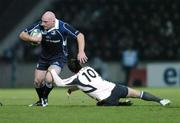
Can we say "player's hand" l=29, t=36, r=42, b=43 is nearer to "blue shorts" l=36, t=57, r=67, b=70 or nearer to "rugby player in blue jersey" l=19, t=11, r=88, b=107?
"rugby player in blue jersey" l=19, t=11, r=88, b=107

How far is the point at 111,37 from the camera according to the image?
1401 inches

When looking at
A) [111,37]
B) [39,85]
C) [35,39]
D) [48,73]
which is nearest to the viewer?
[35,39]

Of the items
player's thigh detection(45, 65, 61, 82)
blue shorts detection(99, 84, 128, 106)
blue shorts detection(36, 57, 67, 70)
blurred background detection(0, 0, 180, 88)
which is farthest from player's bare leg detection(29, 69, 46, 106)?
blurred background detection(0, 0, 180, 88)

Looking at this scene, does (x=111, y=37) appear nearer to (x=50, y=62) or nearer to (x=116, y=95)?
(x=50, y=62)

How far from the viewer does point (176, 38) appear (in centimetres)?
3494

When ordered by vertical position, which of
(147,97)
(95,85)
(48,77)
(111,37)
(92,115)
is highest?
(111,37)

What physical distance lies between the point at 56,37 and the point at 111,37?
69.6 ft

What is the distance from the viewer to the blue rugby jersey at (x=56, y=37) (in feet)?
47.2

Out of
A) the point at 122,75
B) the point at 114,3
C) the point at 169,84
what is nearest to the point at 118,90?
the point at 169,84

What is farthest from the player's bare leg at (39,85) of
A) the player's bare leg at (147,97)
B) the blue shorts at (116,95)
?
the player's bare leg at (147,97)

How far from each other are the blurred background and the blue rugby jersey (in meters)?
16.8

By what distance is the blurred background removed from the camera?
33531 millimetres

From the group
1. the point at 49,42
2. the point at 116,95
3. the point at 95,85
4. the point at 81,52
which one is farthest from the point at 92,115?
the point at 49,42

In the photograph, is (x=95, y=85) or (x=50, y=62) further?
(x=50, y=62)
